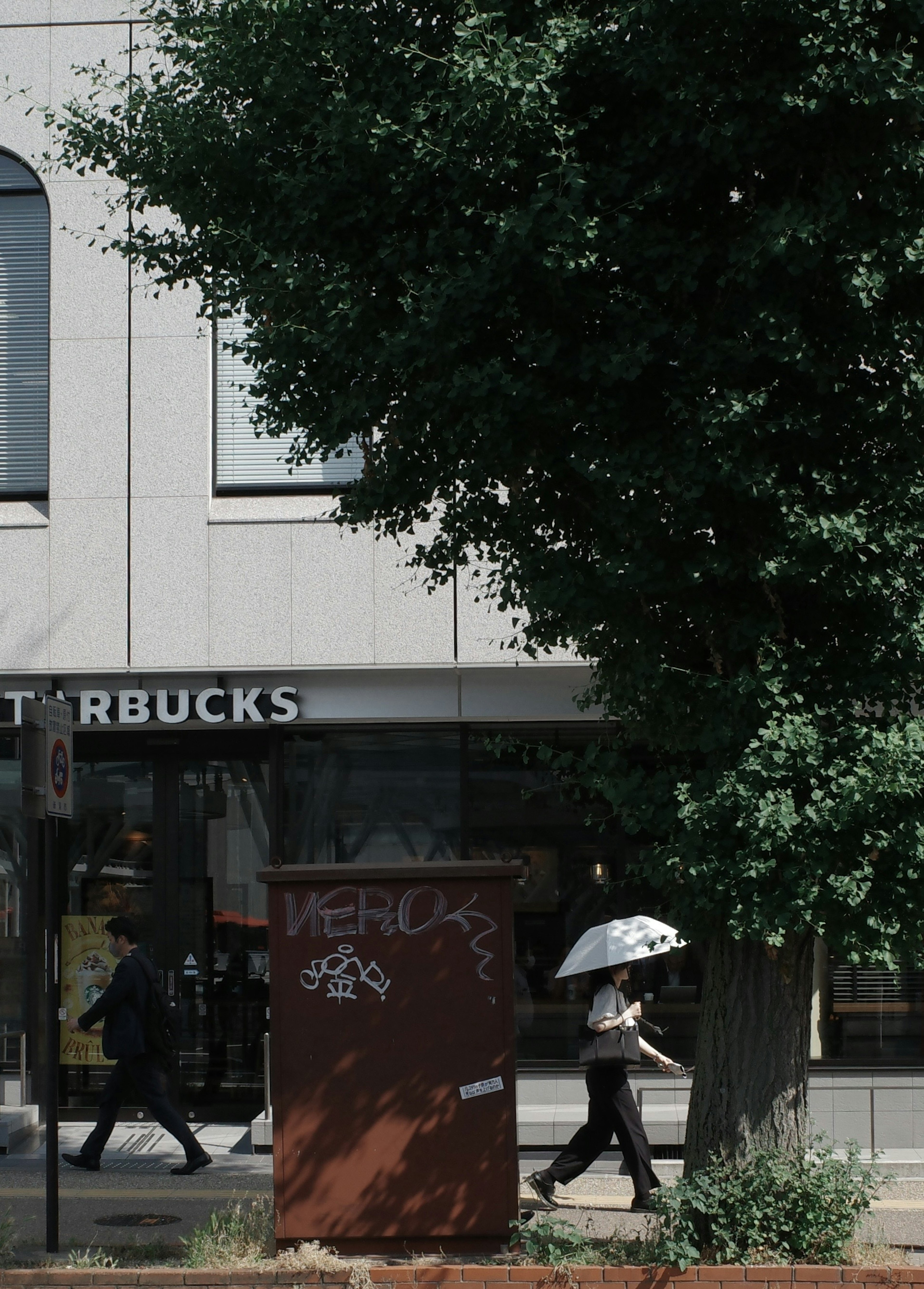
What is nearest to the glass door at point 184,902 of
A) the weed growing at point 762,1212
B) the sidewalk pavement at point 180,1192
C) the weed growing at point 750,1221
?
the sidewalk pavement at point 180,1192

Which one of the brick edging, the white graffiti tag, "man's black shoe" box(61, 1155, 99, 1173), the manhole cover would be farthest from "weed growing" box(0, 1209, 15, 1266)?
"man's black shoe" box(61, 1155, 99, 1173)

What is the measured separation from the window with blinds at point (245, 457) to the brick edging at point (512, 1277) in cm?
730

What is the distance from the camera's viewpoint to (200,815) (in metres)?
13.3

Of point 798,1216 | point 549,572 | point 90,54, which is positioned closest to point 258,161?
point 549,572

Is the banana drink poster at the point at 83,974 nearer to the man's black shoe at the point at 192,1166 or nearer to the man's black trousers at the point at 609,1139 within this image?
the man's black shoe at the point at 192,1166

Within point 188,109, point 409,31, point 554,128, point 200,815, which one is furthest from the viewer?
point 200,815

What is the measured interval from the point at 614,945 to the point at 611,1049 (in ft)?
2.06

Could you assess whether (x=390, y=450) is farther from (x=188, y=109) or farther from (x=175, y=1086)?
(x=175, y=1086)

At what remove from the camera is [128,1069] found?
10.4 m

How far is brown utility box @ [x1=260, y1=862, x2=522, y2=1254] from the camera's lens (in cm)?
689

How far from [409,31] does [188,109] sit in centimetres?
122

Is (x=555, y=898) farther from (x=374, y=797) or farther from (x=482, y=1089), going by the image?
(x=482, y=1089)

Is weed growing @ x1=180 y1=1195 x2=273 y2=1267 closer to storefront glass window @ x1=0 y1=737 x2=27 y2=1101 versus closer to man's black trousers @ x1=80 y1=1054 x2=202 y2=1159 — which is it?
man's black trousers @ x1=80 y1=1054 x2=202 y2=1159

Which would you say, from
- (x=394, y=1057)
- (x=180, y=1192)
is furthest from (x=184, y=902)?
(x=394, y=1057)
